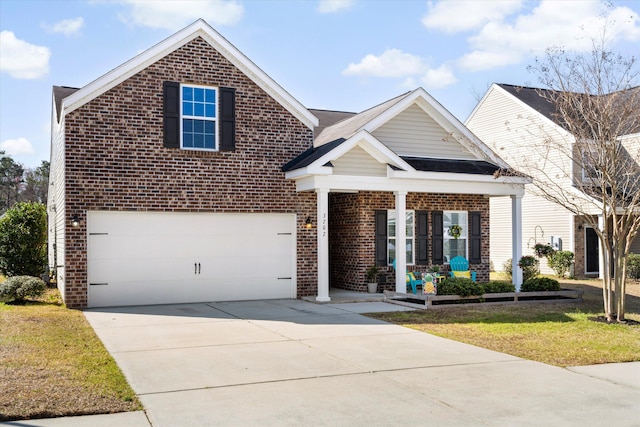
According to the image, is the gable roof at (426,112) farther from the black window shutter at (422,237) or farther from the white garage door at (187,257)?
the white garage door at (187,257)

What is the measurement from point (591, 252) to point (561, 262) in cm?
199

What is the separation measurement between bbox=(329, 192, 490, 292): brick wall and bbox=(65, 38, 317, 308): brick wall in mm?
1711

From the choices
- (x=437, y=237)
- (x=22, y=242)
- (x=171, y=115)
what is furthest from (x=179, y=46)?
(x=437, y=237)

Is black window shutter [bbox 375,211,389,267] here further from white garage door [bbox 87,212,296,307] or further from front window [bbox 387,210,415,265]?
white garage door [bbox 87,212,296,307]

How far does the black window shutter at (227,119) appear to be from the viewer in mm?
15641

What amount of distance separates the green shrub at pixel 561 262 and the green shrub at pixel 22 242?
17.5 meters

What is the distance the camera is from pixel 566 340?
10.3 meters

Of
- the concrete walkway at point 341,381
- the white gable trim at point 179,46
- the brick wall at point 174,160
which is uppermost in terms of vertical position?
the white gable trim at point 179,46

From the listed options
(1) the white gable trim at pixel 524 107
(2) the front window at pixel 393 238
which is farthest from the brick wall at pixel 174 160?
(1) the white gable trim at pixel 524 107

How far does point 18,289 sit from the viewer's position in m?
14.6

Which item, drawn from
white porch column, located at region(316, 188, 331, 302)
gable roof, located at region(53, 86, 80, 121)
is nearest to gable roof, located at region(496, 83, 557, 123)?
white porch column, located at region(316, 188, 331, 302)

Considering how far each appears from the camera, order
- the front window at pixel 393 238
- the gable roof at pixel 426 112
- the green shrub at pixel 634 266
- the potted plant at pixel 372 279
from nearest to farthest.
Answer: the potted plant at pixel 372 279
the gable roof at pixel 426 112
the front window at pixel 393 238
the green shrub at pixel 634 266

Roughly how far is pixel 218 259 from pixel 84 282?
322 centimetres

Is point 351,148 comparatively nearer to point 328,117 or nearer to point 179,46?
point 179,46
